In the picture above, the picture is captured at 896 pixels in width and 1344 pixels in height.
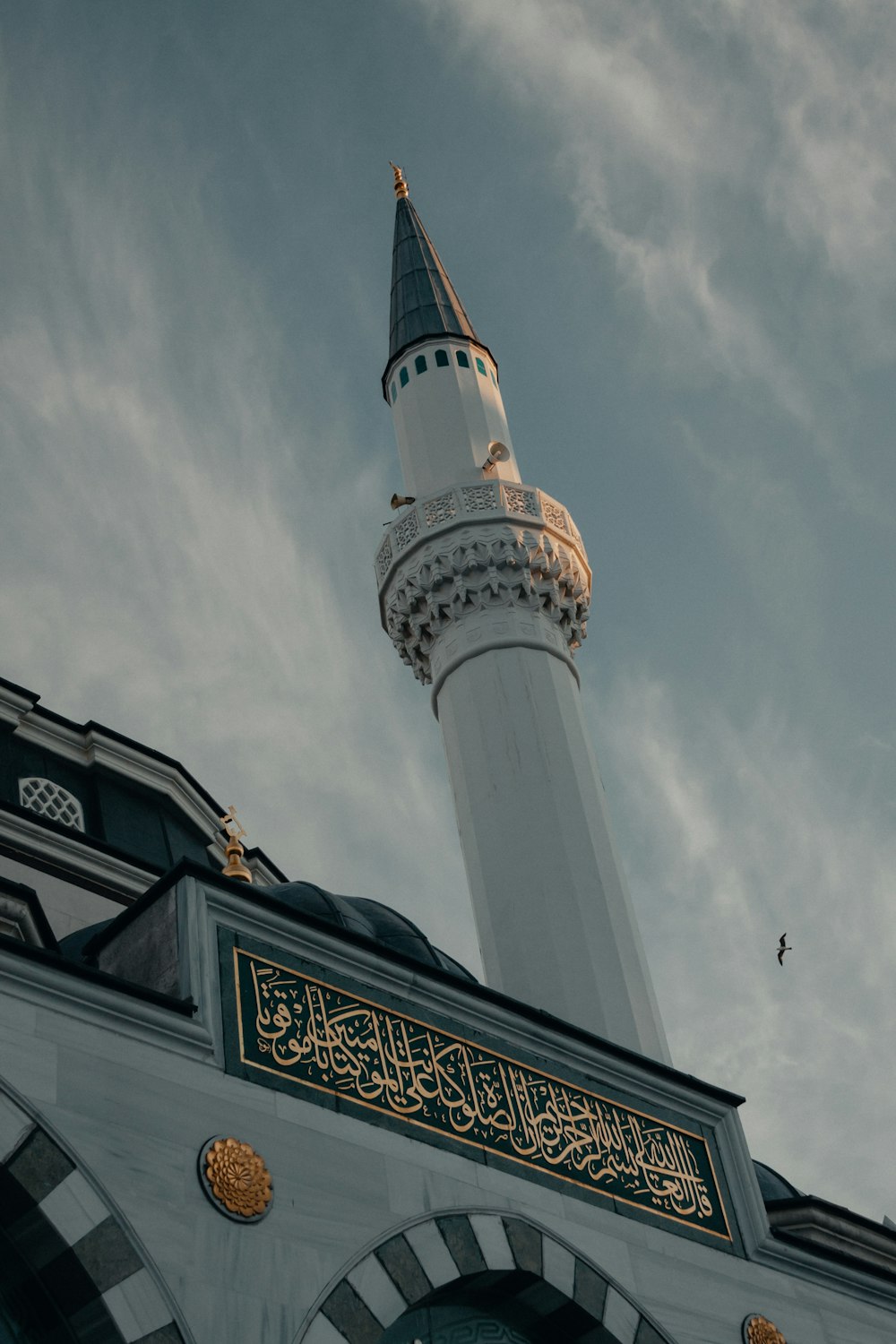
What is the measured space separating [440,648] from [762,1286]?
22.4ft

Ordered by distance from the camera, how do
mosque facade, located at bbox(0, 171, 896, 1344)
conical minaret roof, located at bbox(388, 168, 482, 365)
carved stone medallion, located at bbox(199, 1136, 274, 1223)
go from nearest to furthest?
1. mosque facade, located at bbox(0, 171, 896, 1344)
2. carved stone medallion, located at bbox(199, 1136, 274, 1223)
3. conical minaret roof, located at bbox(388, 168, 482, 365)

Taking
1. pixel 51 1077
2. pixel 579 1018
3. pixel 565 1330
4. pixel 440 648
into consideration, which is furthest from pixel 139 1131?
pixel 440 648

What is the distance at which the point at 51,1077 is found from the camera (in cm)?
495

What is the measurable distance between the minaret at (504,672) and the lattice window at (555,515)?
2 cm

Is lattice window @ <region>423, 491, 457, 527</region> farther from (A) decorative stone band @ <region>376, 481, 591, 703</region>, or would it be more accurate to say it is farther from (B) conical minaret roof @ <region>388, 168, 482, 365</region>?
(B) conical minaret roof @ <region>388, 168, 482, 365</region>

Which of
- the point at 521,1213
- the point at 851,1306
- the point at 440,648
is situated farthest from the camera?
the point at 440,648

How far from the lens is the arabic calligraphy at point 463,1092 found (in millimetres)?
5855

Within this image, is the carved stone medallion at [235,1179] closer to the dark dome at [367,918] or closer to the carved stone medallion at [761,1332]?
the dark dome at [367,918]

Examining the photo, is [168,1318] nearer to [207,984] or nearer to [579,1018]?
[207,984]

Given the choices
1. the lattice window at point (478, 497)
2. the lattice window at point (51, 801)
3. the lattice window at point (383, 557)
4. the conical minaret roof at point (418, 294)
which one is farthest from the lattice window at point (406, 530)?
the lattice window at point (51, 801)

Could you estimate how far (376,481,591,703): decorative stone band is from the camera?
13.0m

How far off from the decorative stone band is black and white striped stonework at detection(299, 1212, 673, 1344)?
23.0 feet

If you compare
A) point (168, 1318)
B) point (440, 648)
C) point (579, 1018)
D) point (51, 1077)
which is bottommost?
point (168, 1318)

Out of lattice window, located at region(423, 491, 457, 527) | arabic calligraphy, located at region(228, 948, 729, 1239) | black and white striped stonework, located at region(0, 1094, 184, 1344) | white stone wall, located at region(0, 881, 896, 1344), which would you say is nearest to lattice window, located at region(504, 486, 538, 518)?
lattice window, located at region(423, 491, 457, 527)
